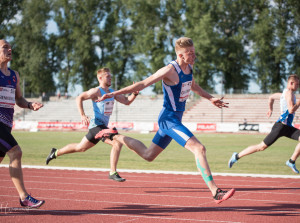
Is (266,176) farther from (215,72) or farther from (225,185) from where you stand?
(215,72)

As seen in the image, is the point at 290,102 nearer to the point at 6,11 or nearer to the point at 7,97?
the point at 7,97

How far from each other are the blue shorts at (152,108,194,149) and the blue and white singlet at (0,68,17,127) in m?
2.16

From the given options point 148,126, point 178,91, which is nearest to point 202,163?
point 178,91

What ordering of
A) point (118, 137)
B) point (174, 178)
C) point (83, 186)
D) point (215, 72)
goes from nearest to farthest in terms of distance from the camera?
point (118, 137), point (83, 186), point (174, 178), point (215, 72)

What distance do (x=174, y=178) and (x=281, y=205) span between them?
363 centimetres

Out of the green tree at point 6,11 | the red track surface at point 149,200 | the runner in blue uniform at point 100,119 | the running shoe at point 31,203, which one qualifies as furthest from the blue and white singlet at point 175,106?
the green tree at point 6,11

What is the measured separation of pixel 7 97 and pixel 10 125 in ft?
1.28

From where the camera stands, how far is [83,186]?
29.5 ft

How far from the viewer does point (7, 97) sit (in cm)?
634

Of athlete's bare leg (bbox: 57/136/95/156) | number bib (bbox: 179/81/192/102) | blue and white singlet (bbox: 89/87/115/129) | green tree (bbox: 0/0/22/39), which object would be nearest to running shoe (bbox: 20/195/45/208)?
number bib (bbox: 179/81/192/102)

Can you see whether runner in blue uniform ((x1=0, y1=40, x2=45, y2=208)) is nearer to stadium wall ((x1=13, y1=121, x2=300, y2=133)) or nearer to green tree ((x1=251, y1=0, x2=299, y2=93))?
stadium wall ((x1=13, y1=121, x2=300, y2=133))

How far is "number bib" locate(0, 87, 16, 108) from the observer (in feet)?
20.6

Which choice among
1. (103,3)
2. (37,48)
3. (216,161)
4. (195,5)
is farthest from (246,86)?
(216,161)

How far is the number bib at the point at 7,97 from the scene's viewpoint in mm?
6282
